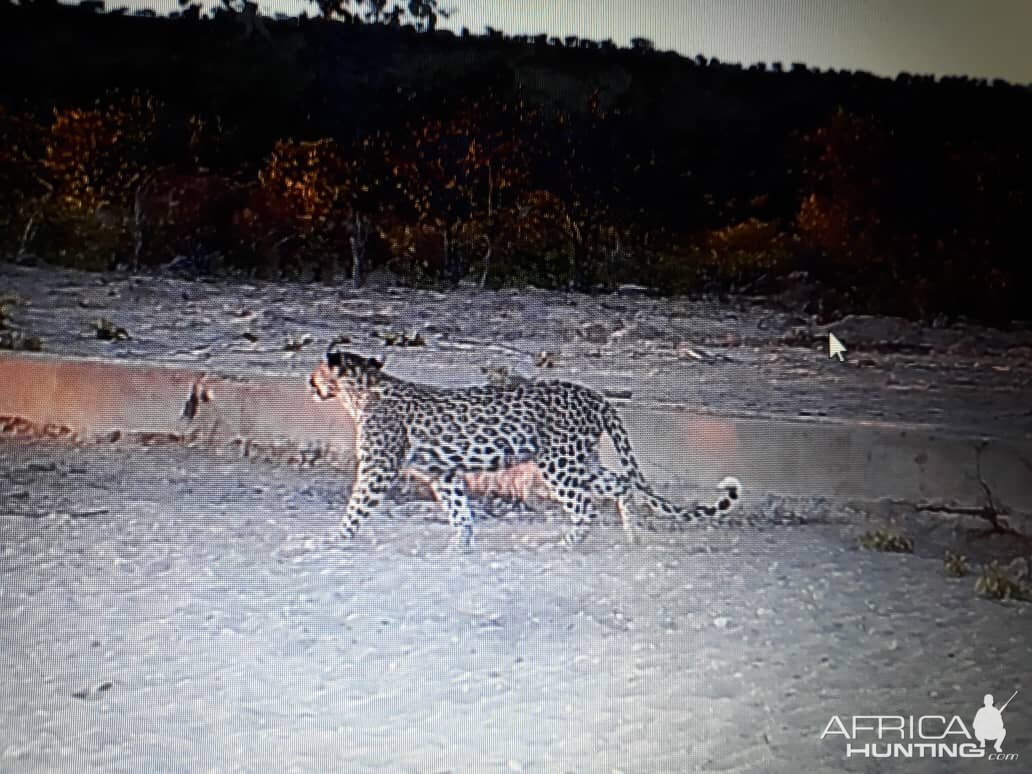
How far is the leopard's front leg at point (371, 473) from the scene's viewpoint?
190 cm

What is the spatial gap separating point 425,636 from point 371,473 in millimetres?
279

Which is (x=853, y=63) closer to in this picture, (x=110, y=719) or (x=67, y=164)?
(x=67, y=164)

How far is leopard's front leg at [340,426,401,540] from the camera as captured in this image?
190cm

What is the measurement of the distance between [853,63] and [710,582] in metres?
0.92

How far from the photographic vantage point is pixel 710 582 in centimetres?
192

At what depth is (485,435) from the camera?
1.95 m

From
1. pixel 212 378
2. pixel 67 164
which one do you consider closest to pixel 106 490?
pixel 212 378

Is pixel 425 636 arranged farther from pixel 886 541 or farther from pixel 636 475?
pixel 886 541

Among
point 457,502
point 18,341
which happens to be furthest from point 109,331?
point 457,502

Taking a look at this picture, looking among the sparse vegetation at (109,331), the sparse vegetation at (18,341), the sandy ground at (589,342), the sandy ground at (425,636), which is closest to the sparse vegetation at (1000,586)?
the sandy ground at (425,636)

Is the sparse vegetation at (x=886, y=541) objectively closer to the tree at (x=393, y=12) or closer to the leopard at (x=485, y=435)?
the leopard at (x=485, y=435)

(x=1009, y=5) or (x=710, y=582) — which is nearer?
(x=710, y=582)

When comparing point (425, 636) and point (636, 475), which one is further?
point (636, 475)

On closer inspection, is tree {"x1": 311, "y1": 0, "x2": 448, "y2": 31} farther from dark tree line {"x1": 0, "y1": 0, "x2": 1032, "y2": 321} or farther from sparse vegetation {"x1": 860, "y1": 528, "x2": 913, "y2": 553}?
sparse vegetation {"x1": 860, "y1": 528, "x2": 913, "y2": 553}
